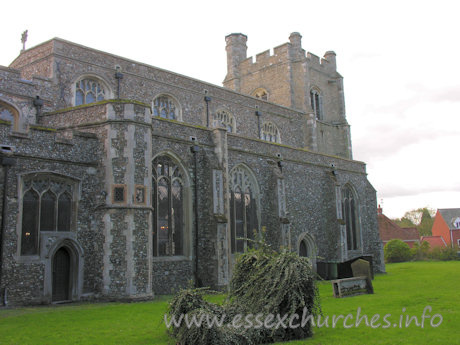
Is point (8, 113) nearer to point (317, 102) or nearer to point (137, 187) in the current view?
point (137, 187)

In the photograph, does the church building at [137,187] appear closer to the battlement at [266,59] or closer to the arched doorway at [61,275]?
the arched doorway at [61,275]

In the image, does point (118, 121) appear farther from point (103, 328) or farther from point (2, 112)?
point (103, 328)

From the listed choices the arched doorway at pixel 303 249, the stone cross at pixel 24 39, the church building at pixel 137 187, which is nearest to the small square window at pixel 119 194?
the church building at pixel 137 187

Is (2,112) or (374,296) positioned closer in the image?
(374,296)

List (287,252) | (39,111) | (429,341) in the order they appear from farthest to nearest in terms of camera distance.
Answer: (39,111), (287,252), (429,341)

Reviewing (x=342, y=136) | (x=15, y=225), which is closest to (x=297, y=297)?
(x=15, y=225)

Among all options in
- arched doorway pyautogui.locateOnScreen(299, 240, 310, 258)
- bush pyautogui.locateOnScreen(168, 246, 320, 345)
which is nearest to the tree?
arched doorway pyautogui.locateOnScreen(299, 240, 310, 258)

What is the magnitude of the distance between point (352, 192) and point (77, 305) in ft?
69.1

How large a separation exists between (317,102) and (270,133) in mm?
9068

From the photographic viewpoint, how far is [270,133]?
31.5 metres

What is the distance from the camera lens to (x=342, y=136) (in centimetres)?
3859

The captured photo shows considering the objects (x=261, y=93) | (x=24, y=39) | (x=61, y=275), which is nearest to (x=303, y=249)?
(x=61, y=275)

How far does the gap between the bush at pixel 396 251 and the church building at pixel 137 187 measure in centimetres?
1357

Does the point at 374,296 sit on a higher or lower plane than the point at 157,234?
lower
